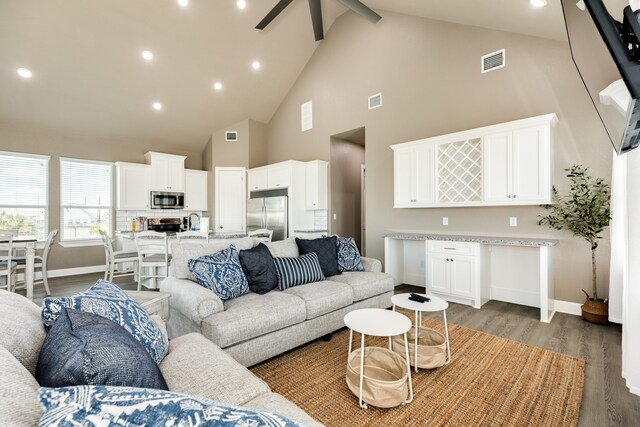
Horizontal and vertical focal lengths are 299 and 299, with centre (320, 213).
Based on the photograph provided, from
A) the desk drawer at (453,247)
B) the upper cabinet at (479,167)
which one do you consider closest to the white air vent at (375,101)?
the upper cabinet at (479,167)

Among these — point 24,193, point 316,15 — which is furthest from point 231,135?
point 24,193

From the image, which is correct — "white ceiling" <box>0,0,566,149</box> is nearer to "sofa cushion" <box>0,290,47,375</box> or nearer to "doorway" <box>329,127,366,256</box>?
"doorway" <box>329,127,366,256</box>

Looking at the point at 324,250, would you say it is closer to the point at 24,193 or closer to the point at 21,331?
the point at 21,331

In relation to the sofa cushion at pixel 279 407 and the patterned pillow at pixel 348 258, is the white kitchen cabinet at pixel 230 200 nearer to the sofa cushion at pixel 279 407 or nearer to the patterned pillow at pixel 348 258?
the patterned pillow at pixel 348 258

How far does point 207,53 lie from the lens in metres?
5.50

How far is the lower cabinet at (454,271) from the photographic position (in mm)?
3746

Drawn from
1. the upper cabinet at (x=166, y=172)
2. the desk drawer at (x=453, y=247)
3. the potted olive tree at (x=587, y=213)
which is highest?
the upper cabinet at (x=166, y=172)

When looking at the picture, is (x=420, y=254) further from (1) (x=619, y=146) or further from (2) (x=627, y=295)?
(1) (x=619, y=146)

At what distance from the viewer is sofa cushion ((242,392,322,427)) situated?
1.09m

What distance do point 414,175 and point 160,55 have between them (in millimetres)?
Answer: 4783

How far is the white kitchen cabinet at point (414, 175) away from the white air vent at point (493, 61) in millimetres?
1246

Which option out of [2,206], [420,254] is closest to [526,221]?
[420,254]

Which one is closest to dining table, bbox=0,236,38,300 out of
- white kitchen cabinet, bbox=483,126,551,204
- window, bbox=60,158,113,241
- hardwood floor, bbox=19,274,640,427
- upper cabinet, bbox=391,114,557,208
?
hardwood floor, bbox=19,274,640,427

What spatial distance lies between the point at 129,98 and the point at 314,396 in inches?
246
